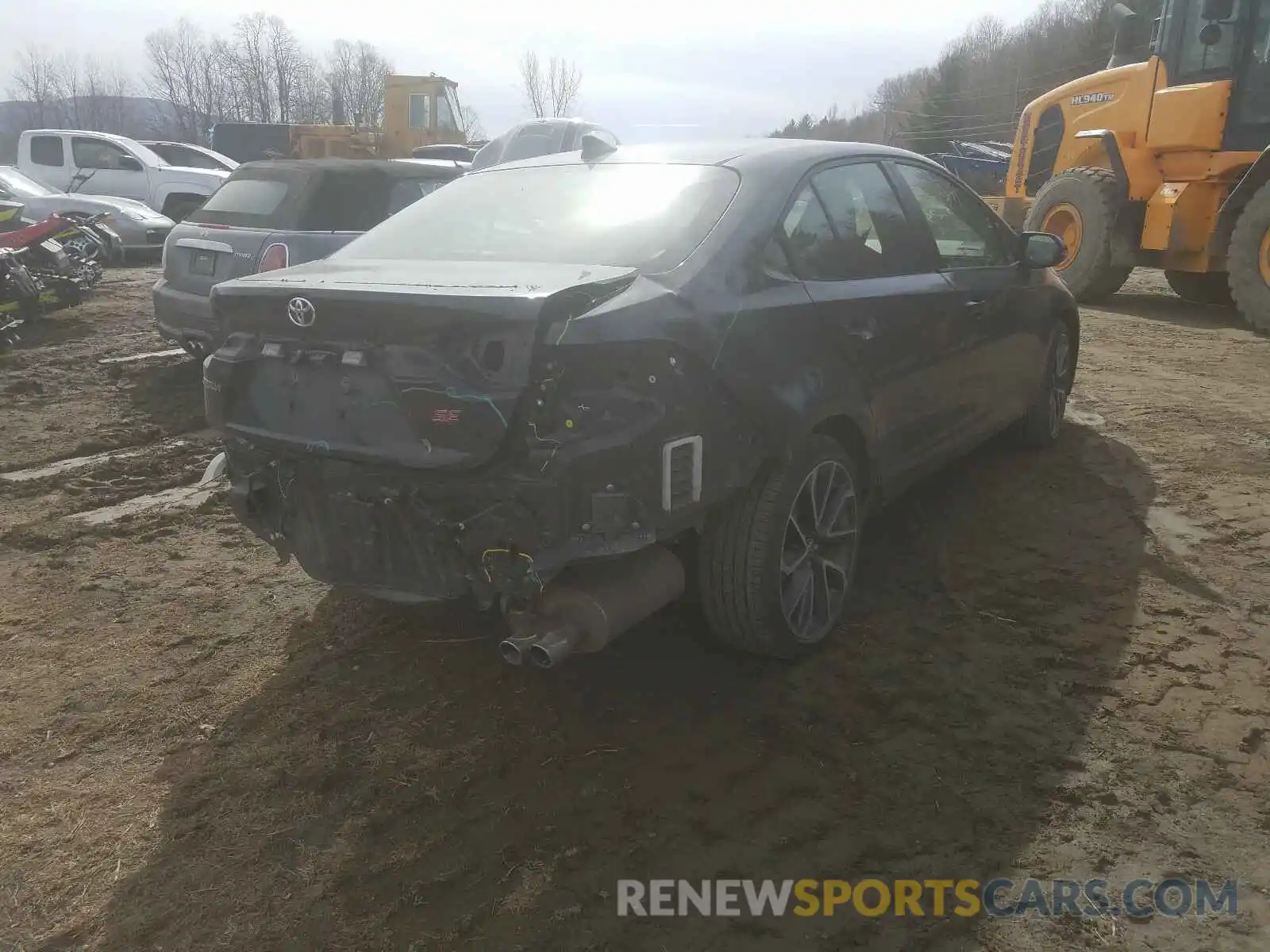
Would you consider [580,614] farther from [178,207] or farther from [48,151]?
[48,151]

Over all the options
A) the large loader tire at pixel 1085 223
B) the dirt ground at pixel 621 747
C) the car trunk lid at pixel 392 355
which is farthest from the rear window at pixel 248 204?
the large loader tire at pixel 1085 223

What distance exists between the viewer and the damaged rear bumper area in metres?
2.51

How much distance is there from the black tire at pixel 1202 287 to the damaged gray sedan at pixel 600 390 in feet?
29.7

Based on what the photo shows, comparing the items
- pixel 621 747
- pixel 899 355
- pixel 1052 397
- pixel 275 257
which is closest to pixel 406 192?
pixel 275 257

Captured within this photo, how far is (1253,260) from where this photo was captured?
9.07m

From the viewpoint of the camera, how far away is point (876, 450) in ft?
11.9

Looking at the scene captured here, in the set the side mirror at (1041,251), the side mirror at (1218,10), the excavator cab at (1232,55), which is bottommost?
the side mirror at (1041,251)

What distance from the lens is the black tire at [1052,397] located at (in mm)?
5309

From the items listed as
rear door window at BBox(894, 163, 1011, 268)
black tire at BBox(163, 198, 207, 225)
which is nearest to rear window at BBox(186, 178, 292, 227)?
rear door window at BBox(894, 163, 1011, 268)

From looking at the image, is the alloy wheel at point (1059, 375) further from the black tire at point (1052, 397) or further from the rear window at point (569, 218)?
the rear window at point (569, 218)

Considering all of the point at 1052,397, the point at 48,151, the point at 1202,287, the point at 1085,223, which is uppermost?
the point at 48,151

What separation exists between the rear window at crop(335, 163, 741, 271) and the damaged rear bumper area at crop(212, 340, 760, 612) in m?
0.49

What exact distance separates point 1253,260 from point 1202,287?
93.2 inches

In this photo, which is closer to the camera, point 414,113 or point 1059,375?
point 1059,375
